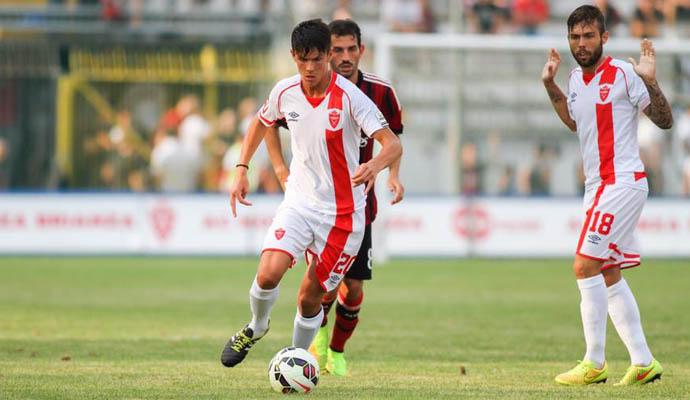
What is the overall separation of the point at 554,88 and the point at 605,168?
626 mm

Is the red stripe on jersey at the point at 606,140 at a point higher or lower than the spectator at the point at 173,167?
higher

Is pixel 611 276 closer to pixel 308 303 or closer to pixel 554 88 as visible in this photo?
pixel 554 88

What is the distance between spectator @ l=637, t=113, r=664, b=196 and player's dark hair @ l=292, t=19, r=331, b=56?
54.1 ft

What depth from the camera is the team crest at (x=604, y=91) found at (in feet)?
29.3

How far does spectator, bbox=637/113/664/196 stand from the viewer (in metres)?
24.2

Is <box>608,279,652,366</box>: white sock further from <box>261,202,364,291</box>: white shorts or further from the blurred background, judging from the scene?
the blurred background

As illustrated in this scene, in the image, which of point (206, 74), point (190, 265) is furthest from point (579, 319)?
point (206, 74)

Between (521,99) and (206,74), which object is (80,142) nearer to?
(206,74)

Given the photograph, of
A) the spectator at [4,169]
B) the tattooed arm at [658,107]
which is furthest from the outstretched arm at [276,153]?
the spectator at [4,169]

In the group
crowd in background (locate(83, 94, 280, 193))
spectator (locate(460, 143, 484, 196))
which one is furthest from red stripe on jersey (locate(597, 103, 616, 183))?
crowd in background (locate(83, 94, 280, 193))

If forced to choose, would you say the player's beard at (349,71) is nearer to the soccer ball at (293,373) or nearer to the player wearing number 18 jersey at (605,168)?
the player wearing number 18 jersey at (605,168)

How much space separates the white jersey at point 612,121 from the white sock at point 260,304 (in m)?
2.27

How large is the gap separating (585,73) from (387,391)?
8.25ft

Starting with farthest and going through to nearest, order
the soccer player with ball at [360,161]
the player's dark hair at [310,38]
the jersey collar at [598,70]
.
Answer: the soccer player with ball at [360,161] → the jersey collar at [598,70] → the player's dark hair at [310,38]
